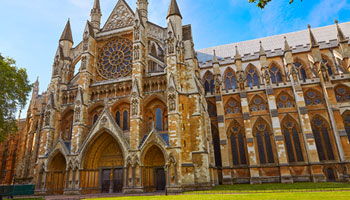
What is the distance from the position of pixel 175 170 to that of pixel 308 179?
15027mm

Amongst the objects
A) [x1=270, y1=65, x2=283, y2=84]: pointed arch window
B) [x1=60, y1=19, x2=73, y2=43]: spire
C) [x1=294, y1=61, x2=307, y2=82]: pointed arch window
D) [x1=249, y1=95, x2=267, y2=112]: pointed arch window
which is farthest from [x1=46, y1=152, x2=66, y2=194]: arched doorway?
[x1=294, y1=61, x2=307, y2=82]: pointed arch window

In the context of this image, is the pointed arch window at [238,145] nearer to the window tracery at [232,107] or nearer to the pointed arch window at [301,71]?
the window tracery at [232,107]

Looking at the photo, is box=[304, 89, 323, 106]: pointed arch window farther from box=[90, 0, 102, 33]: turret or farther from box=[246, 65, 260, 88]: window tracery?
box=[90, 0, 102, 33]: turret

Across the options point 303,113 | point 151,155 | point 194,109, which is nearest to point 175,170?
point 151,155

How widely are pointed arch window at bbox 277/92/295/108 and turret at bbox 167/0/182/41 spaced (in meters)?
14.4

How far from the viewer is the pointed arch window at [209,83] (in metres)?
31.7

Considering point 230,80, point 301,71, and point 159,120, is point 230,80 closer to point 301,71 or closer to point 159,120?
point 301,71

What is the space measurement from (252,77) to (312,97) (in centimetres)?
777

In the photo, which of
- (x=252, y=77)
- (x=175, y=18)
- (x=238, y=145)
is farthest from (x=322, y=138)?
(x=175, y=18)

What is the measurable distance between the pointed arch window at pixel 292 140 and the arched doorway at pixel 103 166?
18.3 meters

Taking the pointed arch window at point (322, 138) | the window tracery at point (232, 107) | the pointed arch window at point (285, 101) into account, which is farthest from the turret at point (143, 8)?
the pointed arch window at point (322, 138)

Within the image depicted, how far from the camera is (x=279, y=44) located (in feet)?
113

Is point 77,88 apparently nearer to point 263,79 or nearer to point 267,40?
point 263,79

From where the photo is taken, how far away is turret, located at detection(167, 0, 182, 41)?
22777 mm
